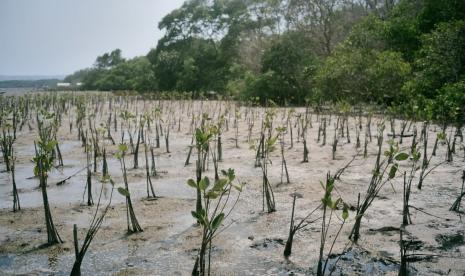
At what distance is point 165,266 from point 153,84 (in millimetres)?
26319

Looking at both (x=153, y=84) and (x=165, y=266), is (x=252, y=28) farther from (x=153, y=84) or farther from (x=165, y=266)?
(x=165, y=266)

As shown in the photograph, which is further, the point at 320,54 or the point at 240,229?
the point at 320,54

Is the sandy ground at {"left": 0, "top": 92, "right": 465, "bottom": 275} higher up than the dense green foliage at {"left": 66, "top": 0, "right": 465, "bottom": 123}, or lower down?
lower down

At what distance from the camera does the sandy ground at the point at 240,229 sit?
3.36 meters

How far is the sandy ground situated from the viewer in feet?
11.0

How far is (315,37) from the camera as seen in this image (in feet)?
71.8

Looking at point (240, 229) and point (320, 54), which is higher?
point (320, 54)

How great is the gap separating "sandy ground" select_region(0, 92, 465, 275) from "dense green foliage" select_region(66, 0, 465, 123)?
4159mm

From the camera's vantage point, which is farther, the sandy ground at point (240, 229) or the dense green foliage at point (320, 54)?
the dense green foliage at point (320, 54)

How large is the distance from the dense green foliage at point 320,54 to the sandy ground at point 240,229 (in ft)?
13.6

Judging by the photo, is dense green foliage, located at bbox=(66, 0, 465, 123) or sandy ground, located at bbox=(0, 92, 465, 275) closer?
sandy ground, located at bbox=(0, 92, 465, 275)

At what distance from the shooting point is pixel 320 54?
22.0 m

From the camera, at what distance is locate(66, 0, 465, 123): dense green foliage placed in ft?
38.0

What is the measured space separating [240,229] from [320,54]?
1917 cm
